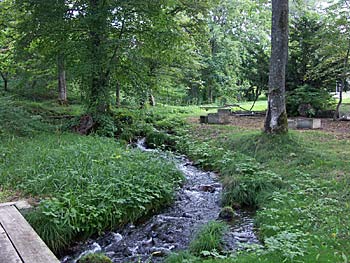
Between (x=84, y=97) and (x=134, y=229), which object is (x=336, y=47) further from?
(x=134, y=229)

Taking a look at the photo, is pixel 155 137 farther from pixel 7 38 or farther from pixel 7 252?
pixel 7 38

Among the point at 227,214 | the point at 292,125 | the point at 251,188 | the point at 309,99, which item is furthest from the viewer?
the point at 309,99

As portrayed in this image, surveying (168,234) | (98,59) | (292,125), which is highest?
(98,59)

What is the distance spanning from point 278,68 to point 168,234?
4.51 meters

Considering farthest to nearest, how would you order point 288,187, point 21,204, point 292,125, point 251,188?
1. point 292,125
2. point 251,188
3. point 288,187
4. point 21,204

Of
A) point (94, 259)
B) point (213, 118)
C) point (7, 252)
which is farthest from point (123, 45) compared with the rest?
point (7, 252)

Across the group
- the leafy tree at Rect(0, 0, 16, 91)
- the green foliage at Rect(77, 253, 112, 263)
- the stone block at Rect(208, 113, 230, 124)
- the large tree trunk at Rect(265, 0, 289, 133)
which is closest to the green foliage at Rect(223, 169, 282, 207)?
the large tree trunk at Rect(265, 0, 289, 133)

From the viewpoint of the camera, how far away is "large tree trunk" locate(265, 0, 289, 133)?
7062mm

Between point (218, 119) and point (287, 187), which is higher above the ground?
point (218, 119)

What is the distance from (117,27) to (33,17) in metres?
2.25

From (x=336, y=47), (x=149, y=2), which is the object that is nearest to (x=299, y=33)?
(x=336, y=47)

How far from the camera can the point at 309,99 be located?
39.3 ft

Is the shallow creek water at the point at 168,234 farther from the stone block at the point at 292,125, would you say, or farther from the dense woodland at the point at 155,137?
the stone block at the point at 292,125

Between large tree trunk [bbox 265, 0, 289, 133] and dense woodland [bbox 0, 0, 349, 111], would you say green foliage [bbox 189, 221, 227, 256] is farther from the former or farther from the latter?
dense woodland [bbox 0, 0, 349, 111]
